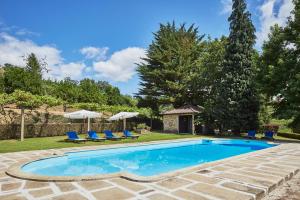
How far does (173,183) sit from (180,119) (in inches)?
1032

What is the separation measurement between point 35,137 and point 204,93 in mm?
22090

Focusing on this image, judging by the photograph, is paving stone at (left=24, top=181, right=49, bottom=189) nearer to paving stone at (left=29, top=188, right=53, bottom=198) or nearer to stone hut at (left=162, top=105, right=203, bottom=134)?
paving stone at (left=29, top=188, right=53, bottom=198)

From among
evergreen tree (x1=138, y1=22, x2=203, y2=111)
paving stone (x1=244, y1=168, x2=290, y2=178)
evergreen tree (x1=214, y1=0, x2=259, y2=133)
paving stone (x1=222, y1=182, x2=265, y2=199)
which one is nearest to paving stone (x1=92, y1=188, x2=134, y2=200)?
Answer: paving stone (x1=222, y1=182, x2=265, y2=199)

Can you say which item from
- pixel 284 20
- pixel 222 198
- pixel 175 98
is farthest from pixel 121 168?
pixel 175 98

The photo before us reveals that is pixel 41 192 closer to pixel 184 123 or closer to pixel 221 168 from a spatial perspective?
pixel 221 168

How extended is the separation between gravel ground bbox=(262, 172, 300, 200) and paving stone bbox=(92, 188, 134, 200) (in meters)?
3.08

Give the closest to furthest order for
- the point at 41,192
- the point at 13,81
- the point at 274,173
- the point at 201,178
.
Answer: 1. the point at 41,192
2. the point at 201,178
3. the point at 274,173
4. the point at 13,81

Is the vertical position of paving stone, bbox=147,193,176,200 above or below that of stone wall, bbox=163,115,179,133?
below

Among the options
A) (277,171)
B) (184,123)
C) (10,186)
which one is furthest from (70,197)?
(184,123)

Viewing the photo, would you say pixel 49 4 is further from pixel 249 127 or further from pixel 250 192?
pixel 249 127

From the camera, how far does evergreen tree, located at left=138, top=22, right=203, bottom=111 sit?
33.2m

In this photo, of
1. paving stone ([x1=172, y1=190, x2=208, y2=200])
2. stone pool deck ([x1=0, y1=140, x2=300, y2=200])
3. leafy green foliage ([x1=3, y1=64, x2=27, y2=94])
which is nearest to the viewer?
paving stone ([x1=172, y1=190, x2=208, y2=200])

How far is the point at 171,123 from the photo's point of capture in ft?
97.6

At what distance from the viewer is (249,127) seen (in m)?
25.4
